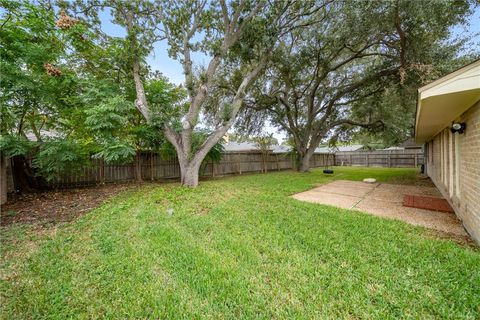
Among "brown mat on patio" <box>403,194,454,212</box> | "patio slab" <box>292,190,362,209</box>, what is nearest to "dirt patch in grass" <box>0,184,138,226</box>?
"patio slab" <box>292,190,362,209</box>

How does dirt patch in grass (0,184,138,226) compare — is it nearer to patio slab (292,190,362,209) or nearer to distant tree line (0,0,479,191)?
distant tree line (0,0,479,191)

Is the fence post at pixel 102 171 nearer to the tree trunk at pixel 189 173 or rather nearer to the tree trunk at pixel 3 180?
the tree trunk at pixel 3 180

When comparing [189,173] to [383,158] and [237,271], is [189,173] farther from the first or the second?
[383,158]

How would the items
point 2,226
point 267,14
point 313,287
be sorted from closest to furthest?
1. point 313,287
2. point 2,226
3. point 267,14

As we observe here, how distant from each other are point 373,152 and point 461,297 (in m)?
22.2

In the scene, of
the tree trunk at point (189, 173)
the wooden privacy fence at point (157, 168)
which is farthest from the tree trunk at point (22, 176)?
the tree trunk at point (189, 173)

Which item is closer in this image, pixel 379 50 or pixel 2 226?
pixel 2 226

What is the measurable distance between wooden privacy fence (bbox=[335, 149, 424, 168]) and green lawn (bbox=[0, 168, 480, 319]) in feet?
62.3

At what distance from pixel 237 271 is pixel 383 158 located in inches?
888

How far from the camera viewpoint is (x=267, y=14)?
792 centimetres

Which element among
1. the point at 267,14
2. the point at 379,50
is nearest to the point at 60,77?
the point at 267,14

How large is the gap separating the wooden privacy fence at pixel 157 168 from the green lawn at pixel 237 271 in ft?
14.6

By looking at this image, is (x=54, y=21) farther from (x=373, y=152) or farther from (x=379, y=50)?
(x=373, y=152)

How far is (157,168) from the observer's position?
9617 mm
